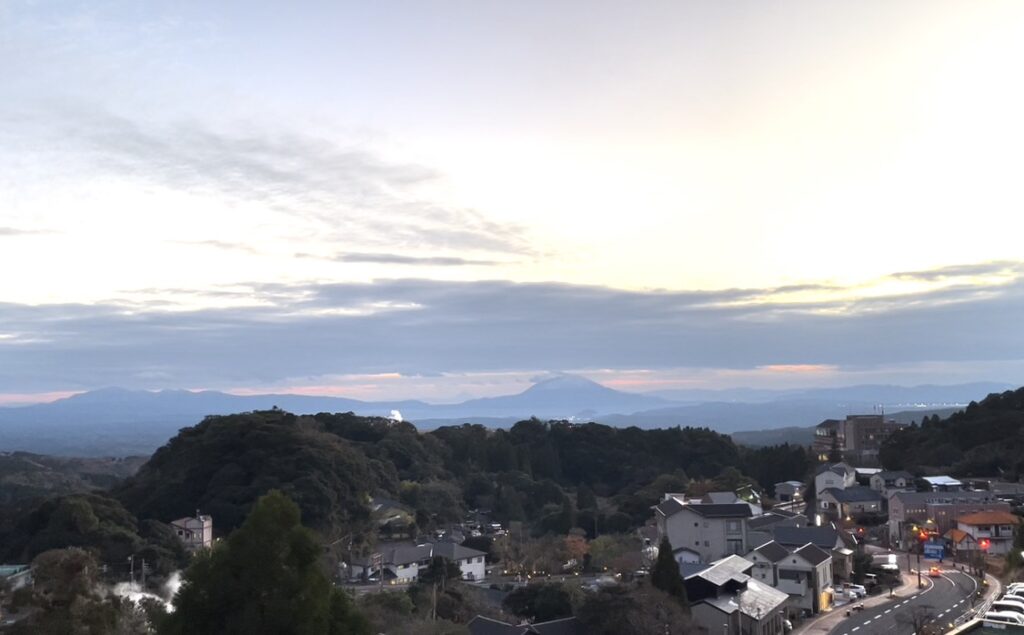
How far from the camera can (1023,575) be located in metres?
18.4

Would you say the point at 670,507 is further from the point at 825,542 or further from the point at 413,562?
the point at 413,562

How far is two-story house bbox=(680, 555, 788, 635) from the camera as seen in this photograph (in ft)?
68.2

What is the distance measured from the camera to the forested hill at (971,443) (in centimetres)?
4366

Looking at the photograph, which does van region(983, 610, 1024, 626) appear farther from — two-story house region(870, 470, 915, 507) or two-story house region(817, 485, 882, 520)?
two-story house region(870, 470, 915, 507)

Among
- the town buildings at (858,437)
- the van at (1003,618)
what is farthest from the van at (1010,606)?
the town buildings at (858,437)

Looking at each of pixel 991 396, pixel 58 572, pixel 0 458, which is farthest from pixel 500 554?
pixel 0 458

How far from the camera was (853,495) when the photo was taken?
40.8 m

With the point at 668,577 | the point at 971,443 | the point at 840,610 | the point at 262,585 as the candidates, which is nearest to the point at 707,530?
the point at 840,610

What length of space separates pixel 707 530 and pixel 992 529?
38.2ft

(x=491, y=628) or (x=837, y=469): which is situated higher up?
(x=837, y=469)

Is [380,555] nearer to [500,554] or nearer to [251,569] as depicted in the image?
[500,554]

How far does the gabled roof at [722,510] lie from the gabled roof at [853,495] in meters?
12.9

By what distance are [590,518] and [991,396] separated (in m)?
30.2

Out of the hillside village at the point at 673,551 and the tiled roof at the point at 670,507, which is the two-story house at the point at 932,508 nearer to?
the hillside village at the point at 673,551
